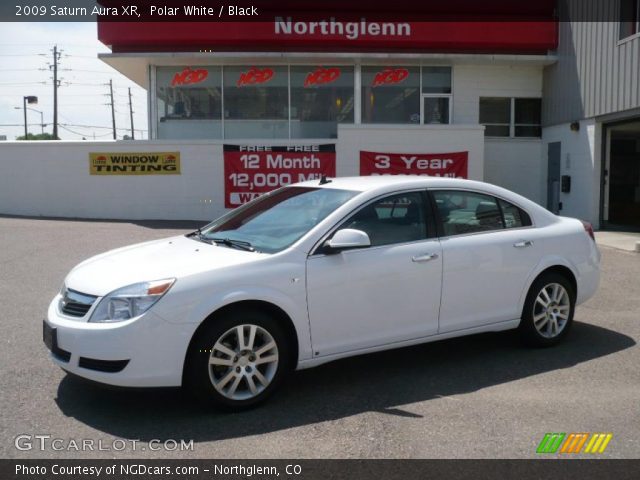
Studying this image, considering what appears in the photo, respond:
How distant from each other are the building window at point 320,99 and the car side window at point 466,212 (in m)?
15.5

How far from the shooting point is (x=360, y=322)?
5.01m

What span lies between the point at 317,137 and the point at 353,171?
8.71 feet

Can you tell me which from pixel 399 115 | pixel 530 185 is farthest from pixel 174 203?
pixel 530 185

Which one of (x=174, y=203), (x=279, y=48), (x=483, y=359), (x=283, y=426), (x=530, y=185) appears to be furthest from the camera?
(x=530, y=185)

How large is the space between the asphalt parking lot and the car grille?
0.60 meters

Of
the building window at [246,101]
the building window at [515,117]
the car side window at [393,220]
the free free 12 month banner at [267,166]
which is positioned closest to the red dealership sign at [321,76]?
the building window at [246,101]

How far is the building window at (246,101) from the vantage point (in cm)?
2120

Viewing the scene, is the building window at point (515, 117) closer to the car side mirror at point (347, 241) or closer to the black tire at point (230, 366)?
the car side mirror at point (347, 241)

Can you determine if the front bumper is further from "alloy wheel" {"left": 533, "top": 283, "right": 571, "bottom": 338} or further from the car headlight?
"alloy wheel" {"left": 533, "top": 283, "right": 571, "bottom": 338}

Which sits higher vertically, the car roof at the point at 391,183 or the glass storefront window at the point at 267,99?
the glass storefront window at the point at 267,99

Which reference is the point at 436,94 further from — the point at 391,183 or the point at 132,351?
the point at 132,351

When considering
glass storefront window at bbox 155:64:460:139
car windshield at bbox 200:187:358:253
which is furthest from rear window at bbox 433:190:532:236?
glass storefront window at bbox 155:64:460:139

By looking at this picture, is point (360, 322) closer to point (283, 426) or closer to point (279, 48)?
point (283, 426)

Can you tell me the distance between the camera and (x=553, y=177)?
20.9 m
